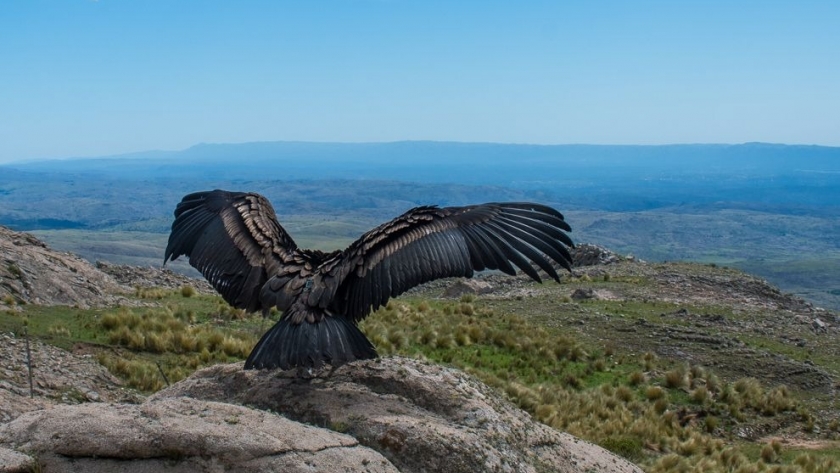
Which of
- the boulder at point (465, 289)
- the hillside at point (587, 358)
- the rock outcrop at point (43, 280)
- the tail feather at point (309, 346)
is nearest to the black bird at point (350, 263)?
the tail feather at point (309, 346)

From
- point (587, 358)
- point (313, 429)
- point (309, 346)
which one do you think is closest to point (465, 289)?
point (587, 358)

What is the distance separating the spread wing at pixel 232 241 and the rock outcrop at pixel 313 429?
0.91 m

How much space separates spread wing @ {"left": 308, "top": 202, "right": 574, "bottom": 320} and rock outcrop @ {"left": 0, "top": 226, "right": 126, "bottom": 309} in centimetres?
1244

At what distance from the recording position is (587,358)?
20.0 meters

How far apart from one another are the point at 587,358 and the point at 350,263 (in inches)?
538

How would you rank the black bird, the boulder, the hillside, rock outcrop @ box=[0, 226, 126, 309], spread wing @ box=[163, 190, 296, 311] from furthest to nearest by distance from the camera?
1. the boulder
2. rock outcrop @ box=[0, 226, 126, 309]
3. the hillside
4. spread wing @ box=[163, 190, 296, 311]
5. the black bird

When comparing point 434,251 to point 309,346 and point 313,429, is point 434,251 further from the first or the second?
point 313,429

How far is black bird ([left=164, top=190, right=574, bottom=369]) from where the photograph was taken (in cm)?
710

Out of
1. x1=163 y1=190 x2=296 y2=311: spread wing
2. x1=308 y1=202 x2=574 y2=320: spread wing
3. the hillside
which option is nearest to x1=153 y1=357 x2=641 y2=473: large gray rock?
the hillside

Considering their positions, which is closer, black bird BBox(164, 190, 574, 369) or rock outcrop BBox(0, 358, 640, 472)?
rock outcrop BBox(0, 358, 640, 472)

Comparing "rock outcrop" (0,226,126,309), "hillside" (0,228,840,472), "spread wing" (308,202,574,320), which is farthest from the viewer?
"rock outcrop" (0,226,126,309)

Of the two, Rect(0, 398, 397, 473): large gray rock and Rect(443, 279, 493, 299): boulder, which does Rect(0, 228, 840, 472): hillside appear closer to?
Rect(0, 398, 397, 473): large gray rock

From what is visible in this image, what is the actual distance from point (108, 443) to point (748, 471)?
10.5m

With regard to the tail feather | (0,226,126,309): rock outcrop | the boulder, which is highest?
the tail feather
